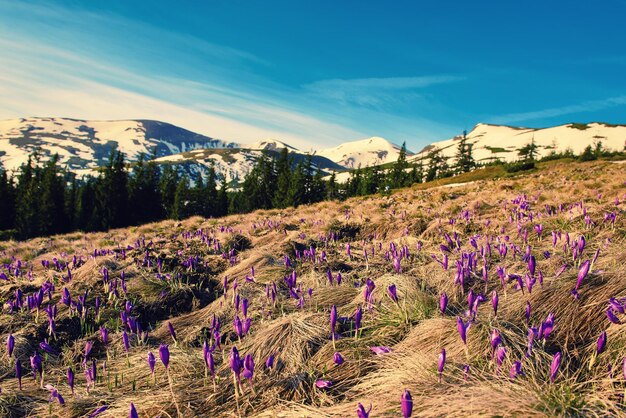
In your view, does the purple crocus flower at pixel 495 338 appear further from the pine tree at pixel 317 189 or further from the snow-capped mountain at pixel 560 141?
the snow-capped mountain at pixel 560 141

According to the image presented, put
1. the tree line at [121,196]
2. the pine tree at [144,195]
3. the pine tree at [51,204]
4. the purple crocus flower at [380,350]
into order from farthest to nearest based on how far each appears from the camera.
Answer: the pine tree at [144,195] < the tree line at [121,196] < the pine tree at [51,204] < the purple crocus flower at [380,350]

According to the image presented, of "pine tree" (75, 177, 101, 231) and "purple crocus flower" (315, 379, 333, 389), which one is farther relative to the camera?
"pine tree" (75, 177, 101, 231)

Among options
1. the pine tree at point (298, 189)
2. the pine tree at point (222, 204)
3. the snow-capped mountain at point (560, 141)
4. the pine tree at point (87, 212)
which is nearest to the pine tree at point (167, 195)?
the pine tree at point (222, 204)

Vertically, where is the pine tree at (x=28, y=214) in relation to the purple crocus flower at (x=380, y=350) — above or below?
below

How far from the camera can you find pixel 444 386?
7.66ft

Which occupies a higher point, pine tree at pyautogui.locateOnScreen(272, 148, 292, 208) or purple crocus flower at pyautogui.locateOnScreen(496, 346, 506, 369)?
pine tree at pyautogui.locateOnScreen(272, 148, 292, 208)

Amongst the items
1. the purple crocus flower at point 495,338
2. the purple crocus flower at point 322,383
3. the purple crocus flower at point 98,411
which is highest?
the purple crocus flower at point 495,338

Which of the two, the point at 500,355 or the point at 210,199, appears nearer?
the point at 500,355

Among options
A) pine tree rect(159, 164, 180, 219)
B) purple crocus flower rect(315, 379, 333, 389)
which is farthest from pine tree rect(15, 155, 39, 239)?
purple crocus flower rect(315, 379, 333, 389)

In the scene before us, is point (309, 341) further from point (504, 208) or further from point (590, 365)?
point (504, 208)

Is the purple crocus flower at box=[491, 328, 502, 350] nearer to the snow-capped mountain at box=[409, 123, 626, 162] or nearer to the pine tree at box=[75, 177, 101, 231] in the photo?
the pine tree at box=[75, 177, 101, 231]

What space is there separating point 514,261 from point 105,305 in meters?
5.86

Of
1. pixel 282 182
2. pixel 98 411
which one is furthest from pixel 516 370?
pixel 282 182

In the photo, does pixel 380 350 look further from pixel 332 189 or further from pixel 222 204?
pixel 332 189
